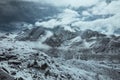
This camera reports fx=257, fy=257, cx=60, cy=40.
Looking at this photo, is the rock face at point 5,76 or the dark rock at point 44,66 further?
the dark rock at point 44,66

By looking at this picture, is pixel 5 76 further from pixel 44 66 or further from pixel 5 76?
pixel 44 66

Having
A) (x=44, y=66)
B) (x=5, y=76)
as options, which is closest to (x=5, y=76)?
(x=5, y=76)

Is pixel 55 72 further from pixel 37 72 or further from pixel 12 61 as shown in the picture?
pixel 12 61

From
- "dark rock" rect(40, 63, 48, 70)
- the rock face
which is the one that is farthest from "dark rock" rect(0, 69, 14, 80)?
"dark rock" rect(40, 63, 48, 70)

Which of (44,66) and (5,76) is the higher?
(44,66)

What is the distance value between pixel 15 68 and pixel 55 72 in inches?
844

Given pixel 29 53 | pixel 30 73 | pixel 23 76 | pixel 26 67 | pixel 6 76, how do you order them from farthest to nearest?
1. pixel 29 53
2. pixel 26 67
3. pixel 30 73
4. pixel 23 76
5. pixel 6 76

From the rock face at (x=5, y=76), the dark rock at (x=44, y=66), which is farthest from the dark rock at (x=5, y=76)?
the dark rock at (x=44, y=66)

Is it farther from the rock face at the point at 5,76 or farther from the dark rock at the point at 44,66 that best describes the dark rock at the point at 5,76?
the dark rock at the point at 44,66

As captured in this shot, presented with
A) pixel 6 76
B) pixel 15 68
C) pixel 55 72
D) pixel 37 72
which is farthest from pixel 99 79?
pixel 6 76

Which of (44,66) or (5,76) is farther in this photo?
(44,66)

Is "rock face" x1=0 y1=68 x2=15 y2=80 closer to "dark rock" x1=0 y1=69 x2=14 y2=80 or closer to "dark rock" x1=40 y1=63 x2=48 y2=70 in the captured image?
"dark rock" x1=0 y1=69 x2=14 y2=80

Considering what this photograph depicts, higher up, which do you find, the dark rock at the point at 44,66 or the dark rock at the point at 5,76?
the dark rock at the point at 44,66

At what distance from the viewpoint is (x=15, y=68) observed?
10881 cm
